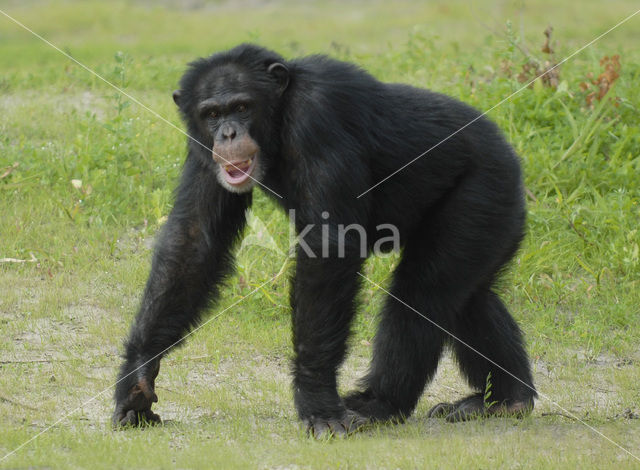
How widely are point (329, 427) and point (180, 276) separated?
3.87 feet

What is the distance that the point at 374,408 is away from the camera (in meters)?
5.25

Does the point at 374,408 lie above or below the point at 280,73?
below

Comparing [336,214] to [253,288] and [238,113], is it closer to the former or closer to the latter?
[238,113]

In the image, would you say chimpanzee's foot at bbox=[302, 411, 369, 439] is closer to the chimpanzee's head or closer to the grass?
the grass

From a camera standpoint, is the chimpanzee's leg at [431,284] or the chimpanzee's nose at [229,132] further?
the chimpanzee's leg at [431,284]

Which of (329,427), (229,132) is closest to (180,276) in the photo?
(229,132)

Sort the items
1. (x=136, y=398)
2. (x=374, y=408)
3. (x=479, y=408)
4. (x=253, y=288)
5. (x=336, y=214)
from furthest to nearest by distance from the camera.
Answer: (x=253, y=288)
(x=479, y=408)
(x=374, y=408)
(x=136, y=398)
(x=336, y=214)

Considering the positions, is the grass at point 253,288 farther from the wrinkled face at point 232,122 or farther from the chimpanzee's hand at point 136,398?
the wrinkled face at point 232,122

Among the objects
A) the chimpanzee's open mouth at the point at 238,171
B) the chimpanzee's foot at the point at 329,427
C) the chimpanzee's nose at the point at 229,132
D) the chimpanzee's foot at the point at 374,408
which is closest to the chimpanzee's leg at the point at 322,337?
the chimpanzee's foot at the point at 329,427

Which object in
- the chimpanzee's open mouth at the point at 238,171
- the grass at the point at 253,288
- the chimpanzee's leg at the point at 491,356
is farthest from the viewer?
the chimpanzee's leg at the point at 491,356

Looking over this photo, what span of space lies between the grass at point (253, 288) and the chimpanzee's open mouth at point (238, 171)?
1.10 meters

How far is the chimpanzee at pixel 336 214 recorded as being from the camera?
4.92 metres

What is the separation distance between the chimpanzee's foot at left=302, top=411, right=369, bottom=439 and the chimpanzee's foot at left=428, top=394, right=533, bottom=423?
2.34ft

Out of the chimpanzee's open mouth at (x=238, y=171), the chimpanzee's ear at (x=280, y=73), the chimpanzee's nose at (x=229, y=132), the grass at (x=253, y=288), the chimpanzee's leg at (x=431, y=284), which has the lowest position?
the grass at (x=253, y=288)
